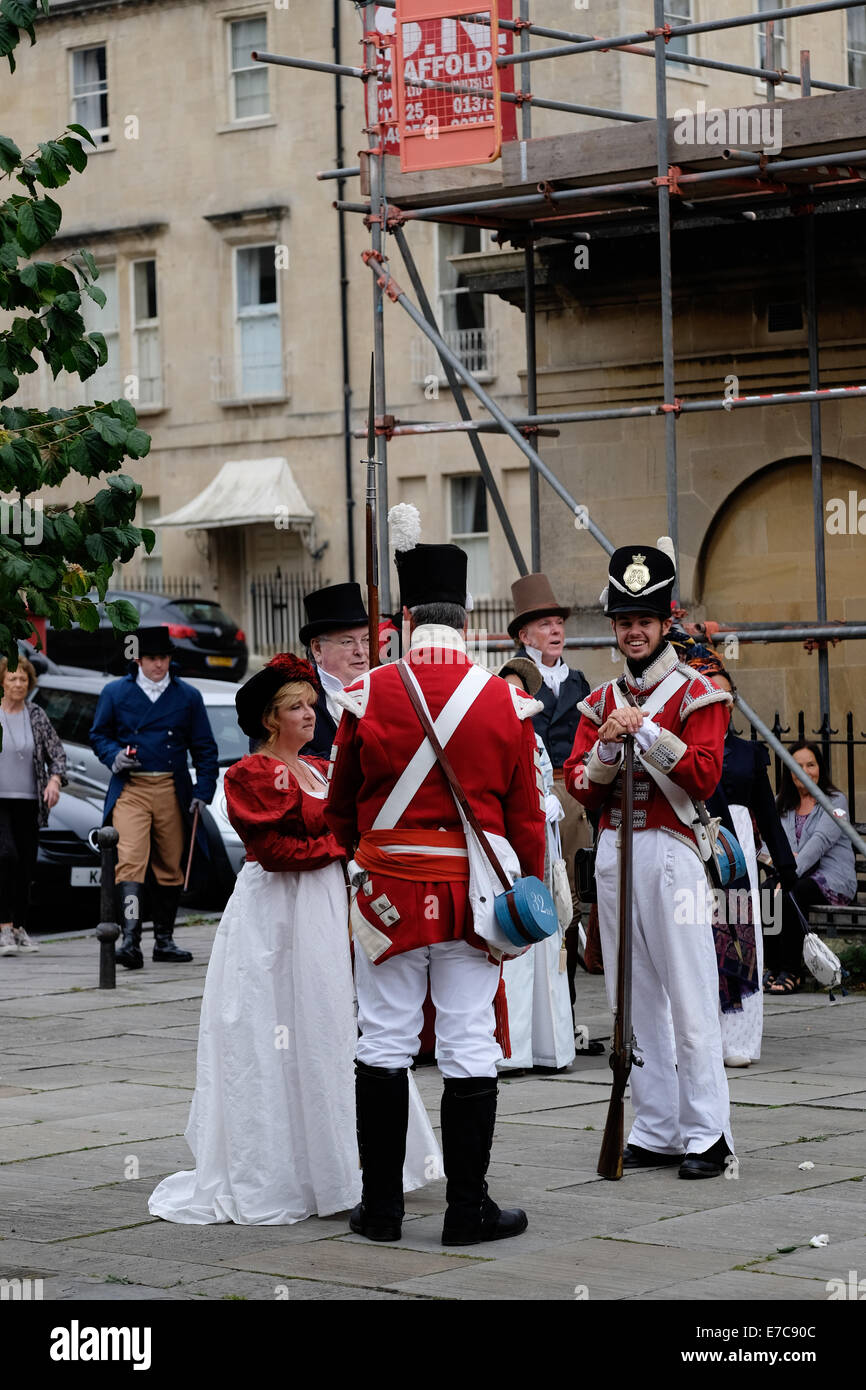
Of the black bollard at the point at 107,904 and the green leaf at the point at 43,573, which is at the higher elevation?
the green leaf at the point at 43,573

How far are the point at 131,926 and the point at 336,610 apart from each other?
19.6 ft

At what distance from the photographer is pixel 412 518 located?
803cm

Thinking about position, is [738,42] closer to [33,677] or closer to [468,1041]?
[33,677]

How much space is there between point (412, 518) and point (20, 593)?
1.92 m

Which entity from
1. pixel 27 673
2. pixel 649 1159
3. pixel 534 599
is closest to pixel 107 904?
pixel 27 673

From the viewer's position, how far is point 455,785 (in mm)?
6500

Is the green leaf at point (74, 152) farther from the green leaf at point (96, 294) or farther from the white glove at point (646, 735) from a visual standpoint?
the white glove at point (646, 735)

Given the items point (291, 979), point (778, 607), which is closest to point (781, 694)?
point (778, 607)

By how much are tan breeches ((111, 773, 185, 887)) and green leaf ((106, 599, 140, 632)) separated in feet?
24.4

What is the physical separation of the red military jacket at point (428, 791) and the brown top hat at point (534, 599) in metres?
3.82

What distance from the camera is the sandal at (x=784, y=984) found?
12.1 metres

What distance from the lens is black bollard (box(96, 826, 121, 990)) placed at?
12.6m

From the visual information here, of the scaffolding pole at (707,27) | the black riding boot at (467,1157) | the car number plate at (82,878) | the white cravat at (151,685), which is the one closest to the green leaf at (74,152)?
the black riding boot at (467,1157)
